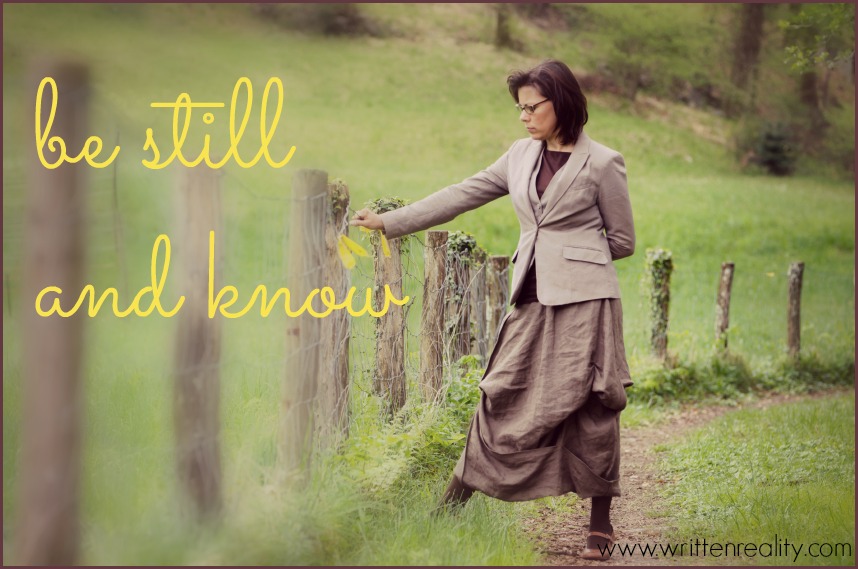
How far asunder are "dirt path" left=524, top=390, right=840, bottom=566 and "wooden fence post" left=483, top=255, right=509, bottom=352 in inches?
61.4

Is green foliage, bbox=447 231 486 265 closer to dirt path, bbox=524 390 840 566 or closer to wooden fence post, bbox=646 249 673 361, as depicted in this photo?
dirt path, bbox=524 390 840 566

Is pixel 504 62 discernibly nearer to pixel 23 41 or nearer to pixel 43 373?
pixel 23 41

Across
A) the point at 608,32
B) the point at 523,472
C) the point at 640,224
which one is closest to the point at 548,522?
the point at 523,472

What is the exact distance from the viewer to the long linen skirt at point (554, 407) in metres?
4.46

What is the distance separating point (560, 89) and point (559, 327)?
1165 mm

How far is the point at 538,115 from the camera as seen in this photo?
14.8 ft

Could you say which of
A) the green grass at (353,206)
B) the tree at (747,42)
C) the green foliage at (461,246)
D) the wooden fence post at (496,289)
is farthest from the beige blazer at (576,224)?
the tree at (747,42)

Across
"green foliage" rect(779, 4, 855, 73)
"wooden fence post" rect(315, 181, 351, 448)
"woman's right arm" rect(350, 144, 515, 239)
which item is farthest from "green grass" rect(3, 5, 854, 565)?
"green foliage" rect(779, 4, 855, 73)

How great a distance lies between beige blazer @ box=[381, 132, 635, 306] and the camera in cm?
447

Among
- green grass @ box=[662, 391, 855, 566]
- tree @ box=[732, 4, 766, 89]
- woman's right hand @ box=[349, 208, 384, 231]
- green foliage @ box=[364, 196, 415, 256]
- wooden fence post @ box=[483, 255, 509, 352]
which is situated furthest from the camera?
tree @ box=[732, 4, 766, 89]

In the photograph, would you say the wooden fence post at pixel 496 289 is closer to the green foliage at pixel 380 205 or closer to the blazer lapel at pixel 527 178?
the green foliage at pixel 380 205

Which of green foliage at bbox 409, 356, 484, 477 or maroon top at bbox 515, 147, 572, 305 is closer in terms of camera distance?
maroon top at bbox 515, 147, 572, 305

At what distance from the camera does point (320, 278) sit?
13.9 feet

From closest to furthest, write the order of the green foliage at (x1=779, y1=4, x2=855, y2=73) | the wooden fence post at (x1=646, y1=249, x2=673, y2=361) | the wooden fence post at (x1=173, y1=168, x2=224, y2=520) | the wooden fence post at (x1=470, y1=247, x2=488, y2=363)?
the wooden fence post at (x1=173, y1=168, x2=224, y2=520) < the wooden fence post at (x1=470, y1=247, x2=488, y2=363) < the green foliage at (x1=779, y1=4, x2=855, y2=73) < the wooden fence post at (x1=646, y1=249, x2=673, y2=361)
